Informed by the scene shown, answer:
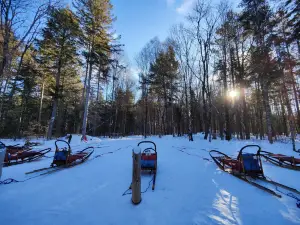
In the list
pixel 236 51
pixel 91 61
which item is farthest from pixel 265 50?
pixel 91 61

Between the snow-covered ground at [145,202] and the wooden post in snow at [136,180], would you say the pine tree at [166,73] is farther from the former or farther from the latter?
the wooden post in snow at [136,180]

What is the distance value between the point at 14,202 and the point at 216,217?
3.76 metres

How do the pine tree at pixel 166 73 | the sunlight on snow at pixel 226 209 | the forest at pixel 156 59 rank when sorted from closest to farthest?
1. the sunlight on snow at pixel 226 209
2. the forest at pixel 156 59
3. the pine tree at pixel 166 73

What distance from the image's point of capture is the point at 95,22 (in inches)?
664

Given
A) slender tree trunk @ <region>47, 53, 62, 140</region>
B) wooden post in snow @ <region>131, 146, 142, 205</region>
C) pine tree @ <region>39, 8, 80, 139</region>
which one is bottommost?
wooden post in snow @ <region>131, 146, 142, 205</region>

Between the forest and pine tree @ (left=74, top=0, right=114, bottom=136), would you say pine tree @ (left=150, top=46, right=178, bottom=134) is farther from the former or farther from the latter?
pine tree @ (left=74, top=0, right=114, bottom=136)

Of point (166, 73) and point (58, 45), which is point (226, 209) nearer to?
point (58, 45)

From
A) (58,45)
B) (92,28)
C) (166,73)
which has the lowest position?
(166,73)

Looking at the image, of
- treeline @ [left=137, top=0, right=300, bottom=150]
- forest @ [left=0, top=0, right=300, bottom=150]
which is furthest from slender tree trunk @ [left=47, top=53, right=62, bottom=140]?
treeline @ [left=137, top=0, right=300, bottom=150]

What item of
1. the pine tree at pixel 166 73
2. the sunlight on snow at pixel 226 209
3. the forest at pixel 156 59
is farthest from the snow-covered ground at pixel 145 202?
the pine tree at pixel 166 73

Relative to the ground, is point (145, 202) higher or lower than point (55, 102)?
lower

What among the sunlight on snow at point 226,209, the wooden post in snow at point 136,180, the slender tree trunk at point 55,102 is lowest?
the sunlight on snow at point 226,209

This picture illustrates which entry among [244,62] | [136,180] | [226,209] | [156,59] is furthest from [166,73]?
[226,209]

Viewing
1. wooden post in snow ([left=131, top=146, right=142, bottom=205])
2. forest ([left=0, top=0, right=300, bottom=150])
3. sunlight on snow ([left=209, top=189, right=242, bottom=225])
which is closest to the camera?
sunlight on snow ([left=209, top=189, right=242, bottom=225])
